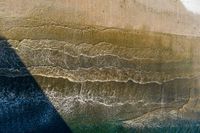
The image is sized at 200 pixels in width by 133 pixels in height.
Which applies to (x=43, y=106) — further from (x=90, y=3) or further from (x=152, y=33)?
(x=152, y=33)

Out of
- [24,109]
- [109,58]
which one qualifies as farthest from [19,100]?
[109,58]

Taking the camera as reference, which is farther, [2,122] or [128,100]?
[128,100]

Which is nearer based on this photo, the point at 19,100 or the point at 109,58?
the point at 19,100

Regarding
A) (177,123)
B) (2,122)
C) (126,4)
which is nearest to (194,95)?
(177,123)

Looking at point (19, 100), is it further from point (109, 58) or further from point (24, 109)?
point (109, 58)
